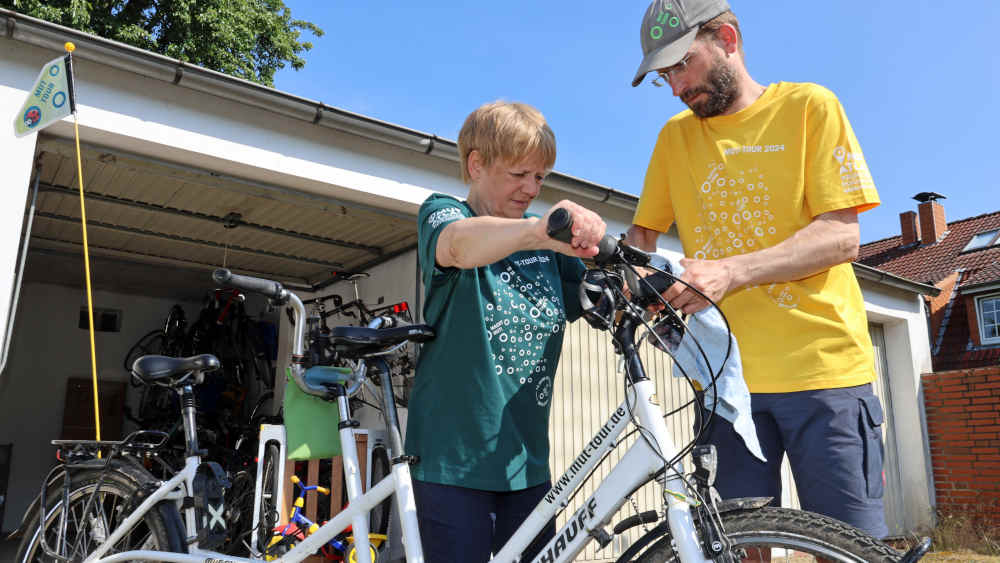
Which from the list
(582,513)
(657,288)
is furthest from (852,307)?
(582,513)

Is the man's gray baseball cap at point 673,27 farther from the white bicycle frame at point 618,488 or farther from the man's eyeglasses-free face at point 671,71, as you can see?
the white bicycle frame at point 618,488

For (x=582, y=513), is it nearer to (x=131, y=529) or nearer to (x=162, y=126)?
(x=131, y=529)

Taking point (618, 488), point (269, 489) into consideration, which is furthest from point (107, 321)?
point (618, 488)

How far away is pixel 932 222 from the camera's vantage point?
1945 cm

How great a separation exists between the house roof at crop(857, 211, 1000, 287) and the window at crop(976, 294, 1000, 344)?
496 millimetres

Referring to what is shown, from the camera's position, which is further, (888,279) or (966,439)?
(888,279)

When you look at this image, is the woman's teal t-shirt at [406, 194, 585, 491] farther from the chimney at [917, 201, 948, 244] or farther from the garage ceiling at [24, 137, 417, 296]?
the chimney at [917, 201, 948, 244]

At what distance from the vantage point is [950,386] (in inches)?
363

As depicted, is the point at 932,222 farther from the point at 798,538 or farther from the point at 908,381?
the point at 798,538

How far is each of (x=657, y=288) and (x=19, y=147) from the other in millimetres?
3824

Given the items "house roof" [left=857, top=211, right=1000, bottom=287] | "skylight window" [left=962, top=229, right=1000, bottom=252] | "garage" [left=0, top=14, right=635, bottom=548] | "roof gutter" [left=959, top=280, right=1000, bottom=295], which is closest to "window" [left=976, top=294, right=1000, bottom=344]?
"roof gutter" [left=959, top=280, right=1000, bottom=295]

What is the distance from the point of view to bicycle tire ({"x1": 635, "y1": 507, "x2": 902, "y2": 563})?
117cm

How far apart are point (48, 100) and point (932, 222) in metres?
21.0

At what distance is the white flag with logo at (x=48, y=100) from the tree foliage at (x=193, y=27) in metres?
11.1
